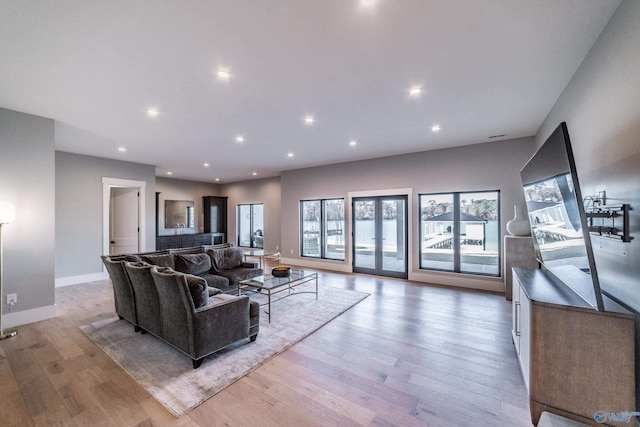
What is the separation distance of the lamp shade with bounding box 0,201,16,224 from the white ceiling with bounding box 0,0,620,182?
1.34 meters

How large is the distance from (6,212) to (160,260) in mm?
1824

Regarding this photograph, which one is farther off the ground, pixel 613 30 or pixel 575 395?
pixel 613 30

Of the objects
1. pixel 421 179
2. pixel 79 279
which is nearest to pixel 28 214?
pixel 79 279

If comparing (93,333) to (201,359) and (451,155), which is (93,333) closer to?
(201,359)

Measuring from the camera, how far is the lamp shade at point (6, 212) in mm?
3165

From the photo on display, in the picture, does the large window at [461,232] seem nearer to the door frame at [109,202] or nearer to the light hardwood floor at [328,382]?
the light hardwood floor at [328,382]

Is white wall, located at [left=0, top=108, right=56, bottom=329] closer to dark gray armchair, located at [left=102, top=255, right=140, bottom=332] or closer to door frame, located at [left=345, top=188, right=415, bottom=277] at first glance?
dark gray armchair, located at [left=102, top=255, right=140, bottom=332]

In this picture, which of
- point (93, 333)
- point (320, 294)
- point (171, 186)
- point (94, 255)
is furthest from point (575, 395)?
point (171, 186)

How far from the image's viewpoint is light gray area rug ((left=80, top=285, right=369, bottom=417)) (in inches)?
86.0

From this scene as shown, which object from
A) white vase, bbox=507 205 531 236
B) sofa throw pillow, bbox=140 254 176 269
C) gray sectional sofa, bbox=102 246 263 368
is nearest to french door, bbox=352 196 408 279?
white vase, bbox=507 205 531 236

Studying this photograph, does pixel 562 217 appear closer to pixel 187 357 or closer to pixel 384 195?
pixel 187 357

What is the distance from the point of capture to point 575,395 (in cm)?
172

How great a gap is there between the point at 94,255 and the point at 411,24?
7.78 m

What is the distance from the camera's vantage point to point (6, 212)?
126 inches
